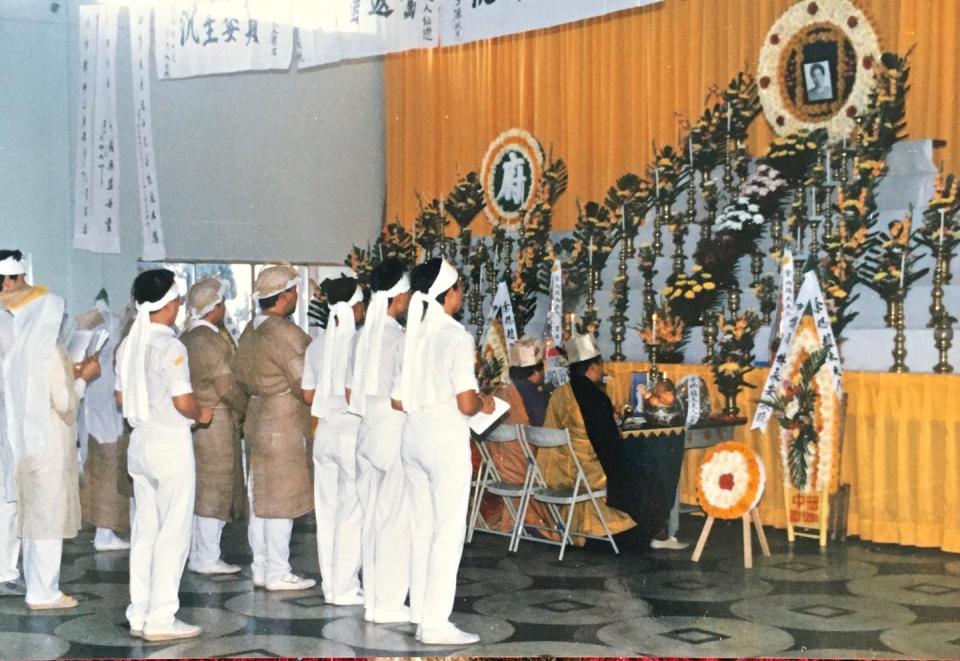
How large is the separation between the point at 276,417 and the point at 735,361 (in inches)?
107

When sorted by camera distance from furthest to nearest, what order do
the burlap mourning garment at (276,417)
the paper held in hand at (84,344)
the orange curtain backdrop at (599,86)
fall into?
the orange curtain backdrop at (599,86), the paper held in hand at (84,344), the burlap mourning garment at (276,417)

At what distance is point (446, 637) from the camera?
481 cm

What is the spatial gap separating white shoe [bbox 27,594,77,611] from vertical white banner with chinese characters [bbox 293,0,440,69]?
366 cm

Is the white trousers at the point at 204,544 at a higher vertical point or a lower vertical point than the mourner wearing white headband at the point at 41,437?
lower

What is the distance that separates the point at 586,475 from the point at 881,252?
2116 mm

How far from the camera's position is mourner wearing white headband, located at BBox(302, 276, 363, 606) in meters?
5.53

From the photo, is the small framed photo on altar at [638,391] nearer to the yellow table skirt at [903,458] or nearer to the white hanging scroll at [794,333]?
the white hanging scroll at [794,333]

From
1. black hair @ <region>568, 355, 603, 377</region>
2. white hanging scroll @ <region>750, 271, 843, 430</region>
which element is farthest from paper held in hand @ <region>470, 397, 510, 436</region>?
white hanging scroll @ <region>750, 271, 843, 430</region>

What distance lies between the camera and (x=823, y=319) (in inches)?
266

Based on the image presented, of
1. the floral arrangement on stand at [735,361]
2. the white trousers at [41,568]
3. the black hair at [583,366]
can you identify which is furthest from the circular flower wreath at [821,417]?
the white trousers at [41,568]

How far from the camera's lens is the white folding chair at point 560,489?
6.38 meters

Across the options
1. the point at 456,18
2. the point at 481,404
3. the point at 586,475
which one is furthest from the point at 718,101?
the point at 481,404

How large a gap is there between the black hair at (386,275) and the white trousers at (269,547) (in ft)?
4.21

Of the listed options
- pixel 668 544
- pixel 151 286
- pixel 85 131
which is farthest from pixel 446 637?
pixel 85 131
